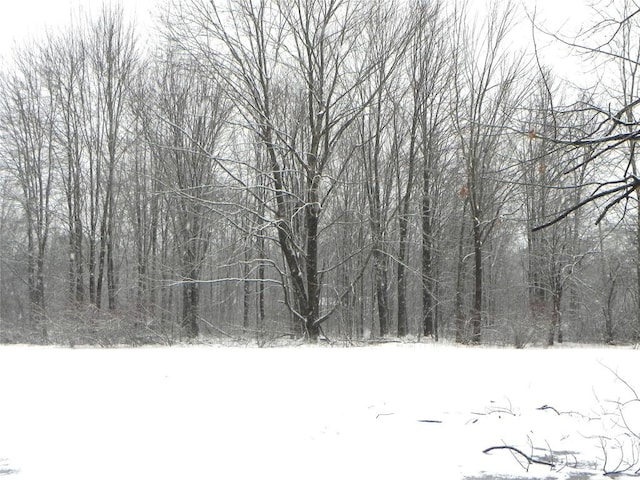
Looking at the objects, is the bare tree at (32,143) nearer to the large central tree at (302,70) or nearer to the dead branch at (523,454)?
the large central tree at (302,70)

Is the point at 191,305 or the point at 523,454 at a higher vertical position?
the point at 191,305

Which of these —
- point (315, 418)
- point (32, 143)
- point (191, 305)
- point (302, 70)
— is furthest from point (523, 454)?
point (32, 143)

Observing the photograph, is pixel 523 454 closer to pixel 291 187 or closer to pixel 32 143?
pixel 291 187

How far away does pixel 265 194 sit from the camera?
1695cm

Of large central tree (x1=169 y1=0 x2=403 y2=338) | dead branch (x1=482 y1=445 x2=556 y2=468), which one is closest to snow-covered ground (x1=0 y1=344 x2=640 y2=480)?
dead branch (x1=482 y1=445 x2=556 y2=468)

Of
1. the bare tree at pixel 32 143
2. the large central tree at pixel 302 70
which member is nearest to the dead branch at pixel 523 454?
the large central tree at pixel 302 70

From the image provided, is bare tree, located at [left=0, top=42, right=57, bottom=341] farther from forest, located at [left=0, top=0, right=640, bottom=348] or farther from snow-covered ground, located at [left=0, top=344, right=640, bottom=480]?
snow-covered ground, located at [left=0, top=344, right=640, bottom=480]

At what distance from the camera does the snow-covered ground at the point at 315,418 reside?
16.1 feet

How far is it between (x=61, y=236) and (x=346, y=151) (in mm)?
16667

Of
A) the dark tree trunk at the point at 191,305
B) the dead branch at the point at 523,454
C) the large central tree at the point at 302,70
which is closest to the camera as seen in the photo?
the dead branch at the point at 523,454

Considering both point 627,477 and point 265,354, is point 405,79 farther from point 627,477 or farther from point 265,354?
point 627,477

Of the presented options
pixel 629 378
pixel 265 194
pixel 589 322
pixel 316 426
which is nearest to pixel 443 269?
pixel 589 322

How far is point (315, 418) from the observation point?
6.18m

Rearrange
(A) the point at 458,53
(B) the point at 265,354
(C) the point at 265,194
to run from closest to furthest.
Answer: (B) the point at 265,354, (C) the point at 265,194, (A) the point at 458,53
